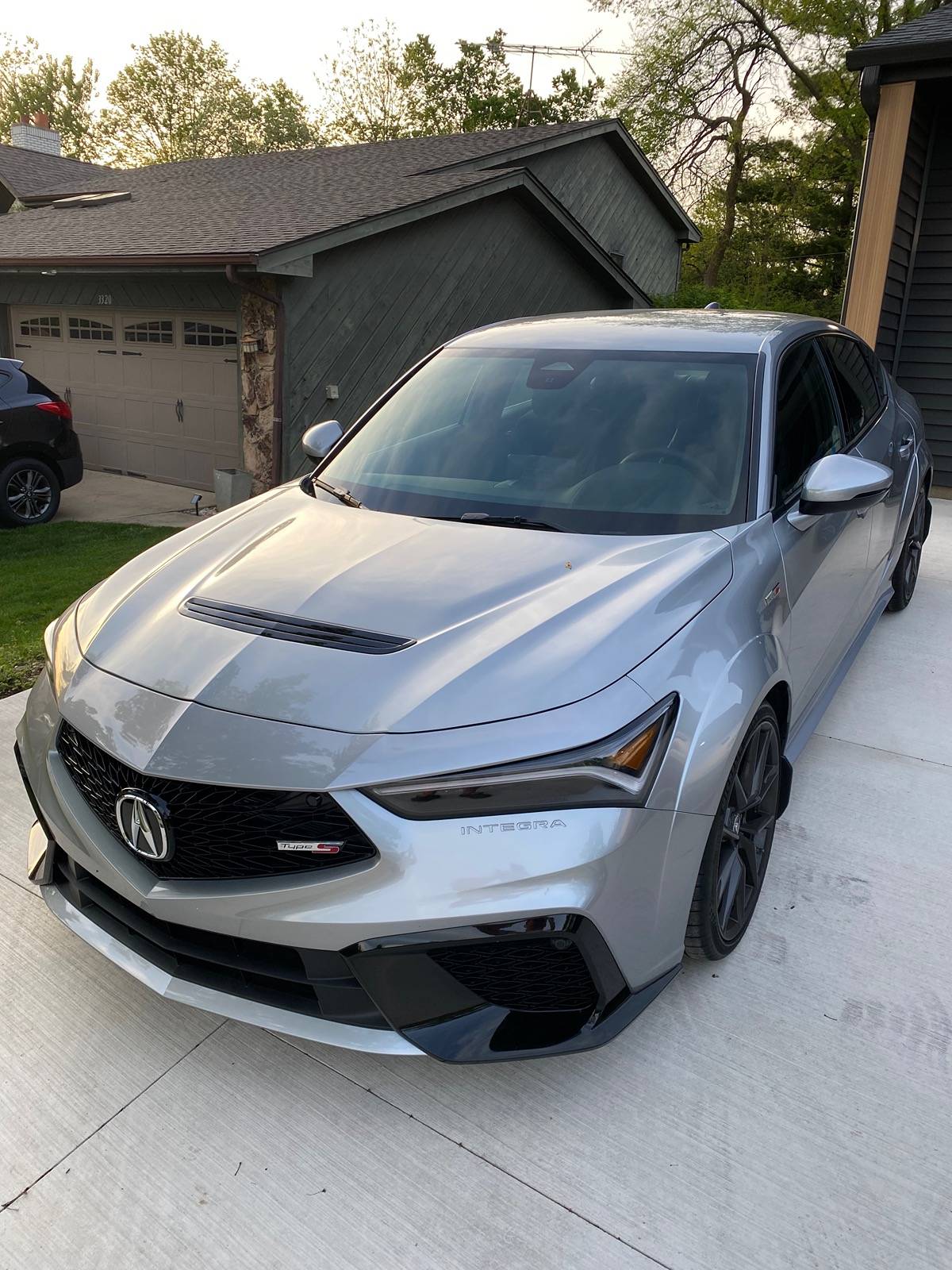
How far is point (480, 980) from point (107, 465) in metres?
12.8

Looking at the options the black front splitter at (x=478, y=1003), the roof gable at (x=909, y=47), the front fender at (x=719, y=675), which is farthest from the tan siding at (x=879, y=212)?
the black front splitter at (x=478, y=1003)

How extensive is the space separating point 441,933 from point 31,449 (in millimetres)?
8820

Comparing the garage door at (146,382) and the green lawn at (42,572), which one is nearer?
the green lawn at (42,572)

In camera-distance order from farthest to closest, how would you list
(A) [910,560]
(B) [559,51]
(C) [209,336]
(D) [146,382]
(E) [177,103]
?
(E) [177,103] < (B) [559,51] < (D) [146,382] < (C) [209,336] < (A) [910,560]

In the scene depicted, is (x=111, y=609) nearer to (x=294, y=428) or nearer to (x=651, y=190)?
(x=294, y=428)

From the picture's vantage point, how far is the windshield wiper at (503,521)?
282 centimetres

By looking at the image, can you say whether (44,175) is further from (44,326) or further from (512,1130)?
(512,1130)

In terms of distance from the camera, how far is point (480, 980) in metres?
1.95

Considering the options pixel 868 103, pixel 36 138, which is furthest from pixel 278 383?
pixel 36 138

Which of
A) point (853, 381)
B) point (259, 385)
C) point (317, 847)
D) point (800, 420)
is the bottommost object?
point (317, 847)

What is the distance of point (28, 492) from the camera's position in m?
9.27

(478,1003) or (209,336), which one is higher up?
(209,336)

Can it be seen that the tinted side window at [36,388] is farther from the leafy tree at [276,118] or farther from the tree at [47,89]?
the tree at [47,89]

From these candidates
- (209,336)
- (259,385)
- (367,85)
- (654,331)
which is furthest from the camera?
(367,85)
